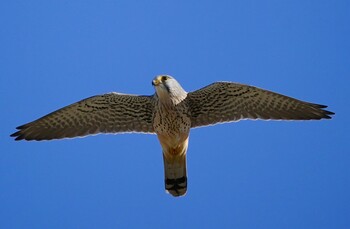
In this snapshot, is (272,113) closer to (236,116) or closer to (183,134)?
(236,116)

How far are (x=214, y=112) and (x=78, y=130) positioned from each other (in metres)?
2.09

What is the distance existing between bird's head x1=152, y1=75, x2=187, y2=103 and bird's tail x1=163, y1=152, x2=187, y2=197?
902 millimetres

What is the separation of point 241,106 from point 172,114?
1125 millimetres

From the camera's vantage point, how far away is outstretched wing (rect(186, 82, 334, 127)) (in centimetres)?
739

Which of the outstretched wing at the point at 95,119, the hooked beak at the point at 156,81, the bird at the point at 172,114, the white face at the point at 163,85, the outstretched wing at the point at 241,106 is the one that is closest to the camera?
the hooked beak at the point at 156,81

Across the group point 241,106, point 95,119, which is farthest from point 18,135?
point 241,106

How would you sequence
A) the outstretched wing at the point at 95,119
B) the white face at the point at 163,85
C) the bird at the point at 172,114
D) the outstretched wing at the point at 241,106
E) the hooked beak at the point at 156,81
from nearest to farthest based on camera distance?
the hooked beak at the point at 156,81 → the white face at the point at 163,85 → the bird at the point at 172,114 → the outstretched wing at the point at 241,106 → the outstretched wing at the point at 95,119

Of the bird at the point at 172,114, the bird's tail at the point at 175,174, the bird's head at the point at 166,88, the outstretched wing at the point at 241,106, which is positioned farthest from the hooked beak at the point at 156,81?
the bird's tail at the point at 175,174

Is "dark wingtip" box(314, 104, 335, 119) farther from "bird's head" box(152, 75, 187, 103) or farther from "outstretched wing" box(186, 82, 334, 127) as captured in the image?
"bird's head" box(152, 75, 187, 103)

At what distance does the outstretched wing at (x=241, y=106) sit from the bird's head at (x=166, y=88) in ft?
1.28

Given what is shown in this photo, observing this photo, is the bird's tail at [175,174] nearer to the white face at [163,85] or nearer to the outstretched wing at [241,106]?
the outstretched wing at [241,106]

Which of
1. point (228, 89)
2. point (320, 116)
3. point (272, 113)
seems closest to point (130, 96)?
point (228, 89)

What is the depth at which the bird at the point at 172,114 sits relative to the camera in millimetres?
7207

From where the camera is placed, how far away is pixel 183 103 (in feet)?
23.9
